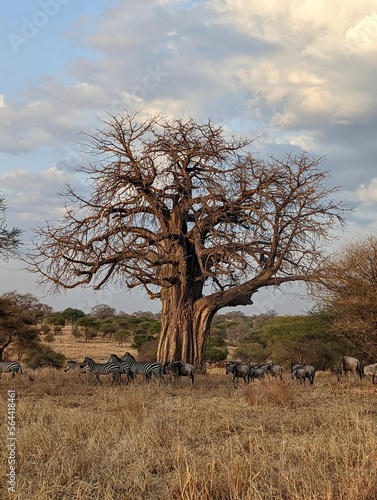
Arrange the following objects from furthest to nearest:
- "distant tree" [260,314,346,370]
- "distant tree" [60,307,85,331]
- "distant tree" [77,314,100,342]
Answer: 1. "distant tree" [60,307,85,331]
2. "distant tree" [77,314,100,342]
3. "distant tree" [260,314,346,370]

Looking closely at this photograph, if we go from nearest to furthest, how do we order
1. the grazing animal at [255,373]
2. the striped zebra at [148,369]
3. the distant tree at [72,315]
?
the striped zebra at [148,369] < the grazing animal at [255,373] < the distant tree at [72,315]

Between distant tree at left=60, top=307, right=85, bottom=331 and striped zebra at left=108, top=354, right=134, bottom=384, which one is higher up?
distant tree at left=60, top=307, right=85, bottom=331

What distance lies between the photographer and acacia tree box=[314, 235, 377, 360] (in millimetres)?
15945

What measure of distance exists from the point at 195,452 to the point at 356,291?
37.6 ft

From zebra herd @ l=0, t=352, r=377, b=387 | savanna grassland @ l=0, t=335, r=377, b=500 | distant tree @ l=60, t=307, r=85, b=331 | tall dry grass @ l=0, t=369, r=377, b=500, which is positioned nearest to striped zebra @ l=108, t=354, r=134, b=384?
zebra herd @ l=0, t=352, r=377, b=387

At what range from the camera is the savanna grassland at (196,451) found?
4848mm

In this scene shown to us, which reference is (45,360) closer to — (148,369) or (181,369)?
(148,369)

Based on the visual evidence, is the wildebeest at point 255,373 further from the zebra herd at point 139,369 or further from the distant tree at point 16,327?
the distant tree at point 16,327

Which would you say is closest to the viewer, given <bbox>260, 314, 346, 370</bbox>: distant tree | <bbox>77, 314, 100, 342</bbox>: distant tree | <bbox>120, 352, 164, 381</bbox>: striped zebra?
<bbox>120, 352, 164, 381</bbox>: striped zebra

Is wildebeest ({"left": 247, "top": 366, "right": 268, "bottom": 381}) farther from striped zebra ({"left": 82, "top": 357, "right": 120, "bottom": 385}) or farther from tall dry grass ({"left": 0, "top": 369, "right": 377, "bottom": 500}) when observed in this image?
tall dry grass ({"left": 0, "top": 369, "right": 377, "bottom": 500})

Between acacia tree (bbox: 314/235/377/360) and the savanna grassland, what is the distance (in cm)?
588

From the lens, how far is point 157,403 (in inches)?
408

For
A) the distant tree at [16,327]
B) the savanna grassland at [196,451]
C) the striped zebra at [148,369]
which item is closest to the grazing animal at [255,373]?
the striped zebra at [148,369]

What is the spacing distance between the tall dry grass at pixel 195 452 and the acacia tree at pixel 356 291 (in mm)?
6230
